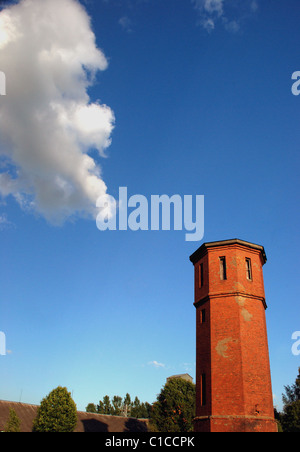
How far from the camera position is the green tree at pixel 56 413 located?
28328mm

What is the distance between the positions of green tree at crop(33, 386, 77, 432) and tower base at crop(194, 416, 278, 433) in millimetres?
16598

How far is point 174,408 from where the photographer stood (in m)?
38.0

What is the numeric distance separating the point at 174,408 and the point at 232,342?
970 inches

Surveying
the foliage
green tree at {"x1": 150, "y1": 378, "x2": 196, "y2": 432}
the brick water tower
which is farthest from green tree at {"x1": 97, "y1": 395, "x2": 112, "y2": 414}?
the brick water tower

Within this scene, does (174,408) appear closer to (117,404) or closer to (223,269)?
(223,269)

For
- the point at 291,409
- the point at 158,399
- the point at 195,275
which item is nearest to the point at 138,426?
the point at 158,399

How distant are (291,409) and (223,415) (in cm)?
2670

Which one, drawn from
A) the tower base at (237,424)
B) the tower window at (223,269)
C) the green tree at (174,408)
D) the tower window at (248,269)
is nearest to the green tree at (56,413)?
the green tree at (174,408)

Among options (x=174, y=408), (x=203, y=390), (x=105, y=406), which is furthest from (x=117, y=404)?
(x=203, y=390)

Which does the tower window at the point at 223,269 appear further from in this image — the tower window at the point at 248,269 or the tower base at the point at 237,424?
the tower base at the point at 237,424

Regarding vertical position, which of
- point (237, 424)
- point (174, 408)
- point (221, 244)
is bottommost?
point (174, 408)

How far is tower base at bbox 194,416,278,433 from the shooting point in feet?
52.9

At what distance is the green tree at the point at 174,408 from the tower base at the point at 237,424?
22.7 m
